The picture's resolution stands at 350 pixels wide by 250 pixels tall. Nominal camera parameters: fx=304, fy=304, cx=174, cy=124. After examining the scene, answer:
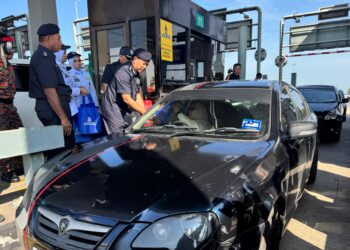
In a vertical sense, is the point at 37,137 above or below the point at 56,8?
below

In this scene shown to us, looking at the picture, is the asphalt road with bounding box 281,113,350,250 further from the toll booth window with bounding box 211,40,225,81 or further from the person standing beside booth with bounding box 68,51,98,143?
the toll booth window with bounding box 211,40,225,81

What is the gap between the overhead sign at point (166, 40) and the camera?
632cm

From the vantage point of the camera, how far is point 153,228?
1526 millimetres

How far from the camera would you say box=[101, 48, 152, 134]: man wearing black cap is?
4027 millimetres

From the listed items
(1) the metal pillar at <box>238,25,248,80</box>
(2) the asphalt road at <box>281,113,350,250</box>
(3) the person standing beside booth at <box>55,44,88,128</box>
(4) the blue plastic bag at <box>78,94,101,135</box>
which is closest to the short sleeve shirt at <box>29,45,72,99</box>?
(4) the blue plastic bag at <box>78,94,101,135</box>

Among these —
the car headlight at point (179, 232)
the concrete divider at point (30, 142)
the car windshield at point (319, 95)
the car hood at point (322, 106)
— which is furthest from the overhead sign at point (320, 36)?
the car headlight at point (179, 232)

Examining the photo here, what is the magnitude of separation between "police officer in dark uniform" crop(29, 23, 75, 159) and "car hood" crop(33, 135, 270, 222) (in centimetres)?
119

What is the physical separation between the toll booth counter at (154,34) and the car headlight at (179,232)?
201 inches

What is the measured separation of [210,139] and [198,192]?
906mm

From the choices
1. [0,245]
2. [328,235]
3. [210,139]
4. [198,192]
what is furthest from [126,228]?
[328,235]

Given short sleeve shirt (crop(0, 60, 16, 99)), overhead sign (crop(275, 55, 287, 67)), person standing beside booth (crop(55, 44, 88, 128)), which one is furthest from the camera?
overhead sign (crop(275, 55, 287, 67))

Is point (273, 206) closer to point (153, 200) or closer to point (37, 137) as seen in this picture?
point (153, 200)

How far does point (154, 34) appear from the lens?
20.5ft

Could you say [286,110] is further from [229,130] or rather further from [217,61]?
[217,61]
